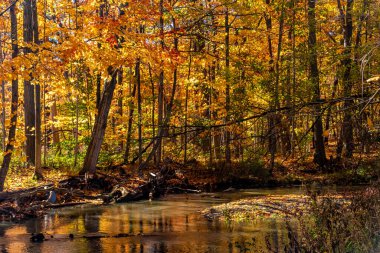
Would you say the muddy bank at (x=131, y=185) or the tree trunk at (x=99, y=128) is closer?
the muddy bank at (x=131, y=185)

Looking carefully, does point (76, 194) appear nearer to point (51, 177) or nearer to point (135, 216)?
point (51, 177)

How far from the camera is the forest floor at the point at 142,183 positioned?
1388 centimetres

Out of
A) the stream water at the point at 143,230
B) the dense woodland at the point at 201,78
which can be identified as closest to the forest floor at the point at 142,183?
the dense woodland at the point at 201,78

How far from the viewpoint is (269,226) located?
36.0ft

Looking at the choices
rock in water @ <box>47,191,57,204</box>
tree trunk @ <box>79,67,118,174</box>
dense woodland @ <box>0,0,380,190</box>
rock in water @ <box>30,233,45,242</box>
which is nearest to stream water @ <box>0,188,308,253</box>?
rock in water @ <box>30,233,45,242</box>

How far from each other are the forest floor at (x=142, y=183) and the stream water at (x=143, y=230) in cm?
95

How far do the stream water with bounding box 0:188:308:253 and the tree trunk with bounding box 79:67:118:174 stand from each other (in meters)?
4.18

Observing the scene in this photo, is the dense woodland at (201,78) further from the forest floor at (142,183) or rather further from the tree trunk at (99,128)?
the forest floor at (142,183)

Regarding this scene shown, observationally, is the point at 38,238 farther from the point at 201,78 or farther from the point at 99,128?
the point at 201,78

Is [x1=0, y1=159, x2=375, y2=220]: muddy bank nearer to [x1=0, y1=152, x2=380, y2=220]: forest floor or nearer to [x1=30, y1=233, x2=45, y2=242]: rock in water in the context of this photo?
[x1=0, y1=152, x2=380, y2=220]: forest floor

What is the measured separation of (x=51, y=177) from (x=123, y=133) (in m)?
7.63

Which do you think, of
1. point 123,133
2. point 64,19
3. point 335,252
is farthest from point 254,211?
point 64,19

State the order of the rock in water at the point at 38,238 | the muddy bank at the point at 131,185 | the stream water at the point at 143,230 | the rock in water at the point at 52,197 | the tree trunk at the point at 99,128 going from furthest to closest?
the tree trunk at the point at 99,128 → the rock in water at the point at 52,197 → the muddy bank at the point at 131,185 → the rock in water at the point at 38,238 → the stream water at the point at 143,230

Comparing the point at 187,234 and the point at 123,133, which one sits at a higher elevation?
the point at 123,133
